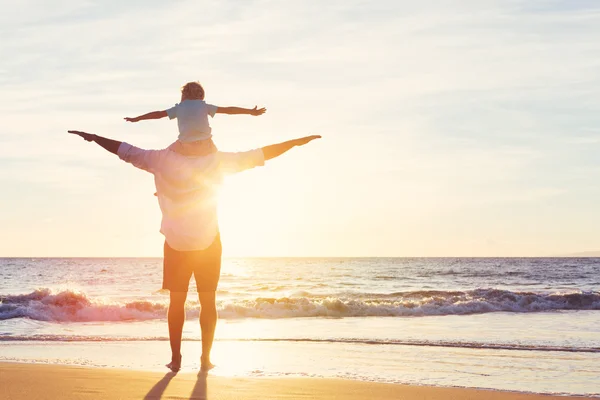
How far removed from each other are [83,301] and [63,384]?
1431cm

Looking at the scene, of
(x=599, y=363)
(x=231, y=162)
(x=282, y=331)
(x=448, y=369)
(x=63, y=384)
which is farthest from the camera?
(x=282, y=331)

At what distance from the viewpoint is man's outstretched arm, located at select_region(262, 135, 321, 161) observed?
501 cm

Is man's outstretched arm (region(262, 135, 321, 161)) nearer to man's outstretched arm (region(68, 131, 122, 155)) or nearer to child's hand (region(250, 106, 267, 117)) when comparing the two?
child's hand (region(250, 106, 267, 117))

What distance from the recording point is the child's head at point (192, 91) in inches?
213

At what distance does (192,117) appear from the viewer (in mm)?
5320

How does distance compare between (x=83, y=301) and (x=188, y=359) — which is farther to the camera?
(x=83, y=301)

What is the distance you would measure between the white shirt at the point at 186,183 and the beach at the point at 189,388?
3.62 ft

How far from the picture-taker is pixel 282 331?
13.7m

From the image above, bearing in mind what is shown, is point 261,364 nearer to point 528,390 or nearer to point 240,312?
point 528,390

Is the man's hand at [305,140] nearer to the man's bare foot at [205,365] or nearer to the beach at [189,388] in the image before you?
the beach at [189,388]

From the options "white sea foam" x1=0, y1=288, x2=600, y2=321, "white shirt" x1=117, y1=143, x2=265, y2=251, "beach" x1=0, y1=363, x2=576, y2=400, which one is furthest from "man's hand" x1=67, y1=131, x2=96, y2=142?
"white sea foam" x1=0, y1=288, x2=600, y2=321

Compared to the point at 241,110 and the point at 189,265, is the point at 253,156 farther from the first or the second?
the point at 189,265

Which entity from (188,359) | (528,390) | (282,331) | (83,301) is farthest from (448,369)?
(83,301)

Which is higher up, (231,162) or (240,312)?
(231,162)
